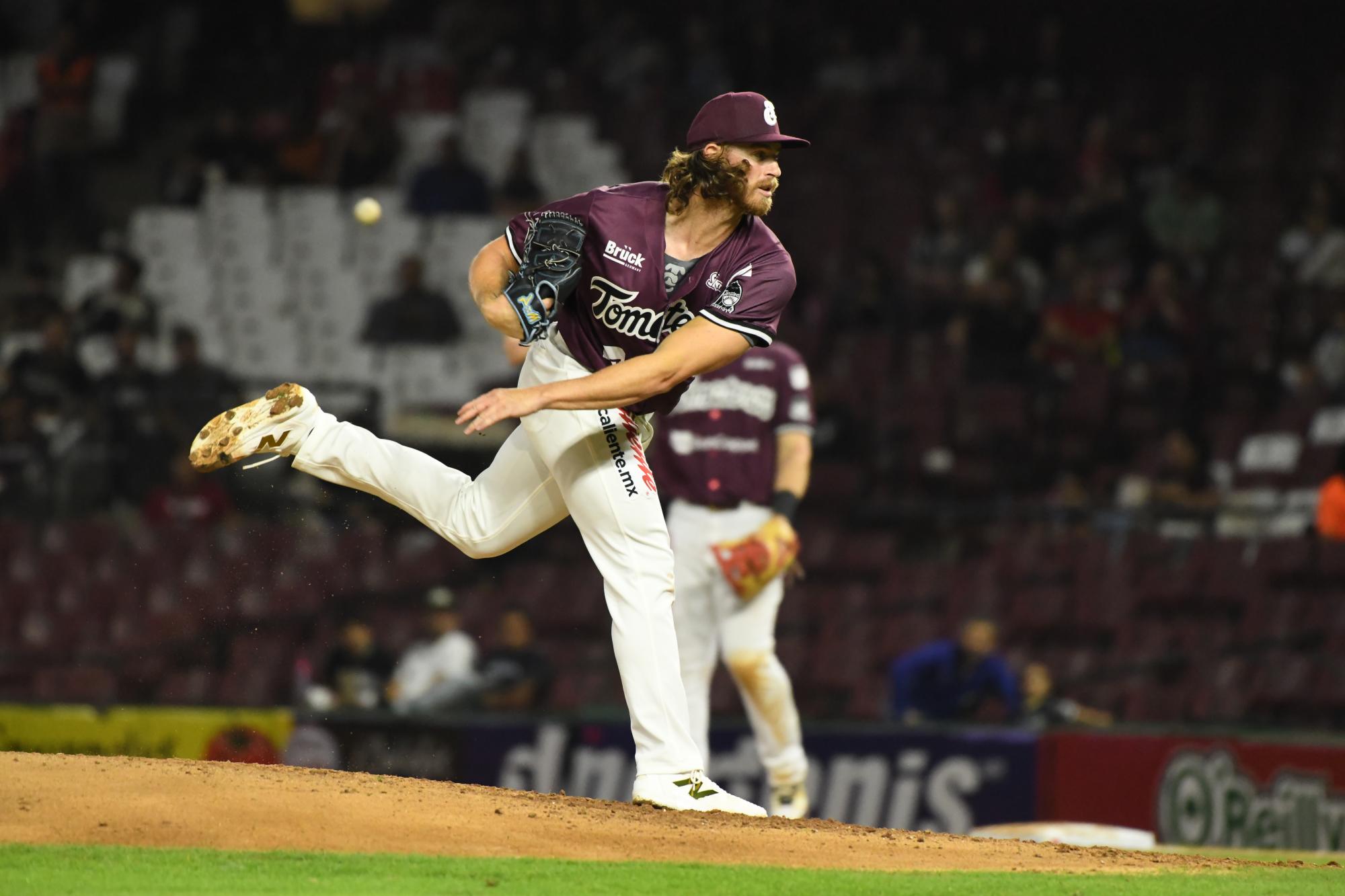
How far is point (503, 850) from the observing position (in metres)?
4.91

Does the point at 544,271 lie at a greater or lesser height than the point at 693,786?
greater

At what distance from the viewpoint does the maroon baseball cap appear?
17.5 feet

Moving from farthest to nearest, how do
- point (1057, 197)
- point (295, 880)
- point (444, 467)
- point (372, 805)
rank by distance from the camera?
1. point (1057, 197)
2. point (444, 467)
3. point (372, 805)
4. point (295, 880)

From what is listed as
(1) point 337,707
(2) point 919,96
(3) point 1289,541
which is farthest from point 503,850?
(2) point 919,96

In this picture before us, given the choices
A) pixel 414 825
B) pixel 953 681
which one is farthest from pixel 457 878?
pixel 953 681

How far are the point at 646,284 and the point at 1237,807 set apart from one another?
5.82m

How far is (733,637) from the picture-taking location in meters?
8.52

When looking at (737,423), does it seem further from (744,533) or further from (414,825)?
(414,825)

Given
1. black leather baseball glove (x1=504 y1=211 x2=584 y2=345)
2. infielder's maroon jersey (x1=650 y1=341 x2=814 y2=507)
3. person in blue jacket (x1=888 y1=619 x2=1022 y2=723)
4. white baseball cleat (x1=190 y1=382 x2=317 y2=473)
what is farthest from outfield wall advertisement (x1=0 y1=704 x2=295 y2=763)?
black leather baseball glove (x1=504 y1=211 x2=584 y2=345)

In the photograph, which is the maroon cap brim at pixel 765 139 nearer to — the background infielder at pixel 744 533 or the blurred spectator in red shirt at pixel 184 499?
the background infielder at pixel 744 533

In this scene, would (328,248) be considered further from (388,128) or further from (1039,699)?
(1039,699)

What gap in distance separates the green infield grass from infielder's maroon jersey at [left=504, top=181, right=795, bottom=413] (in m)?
1.56

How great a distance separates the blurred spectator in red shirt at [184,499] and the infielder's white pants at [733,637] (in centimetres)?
540

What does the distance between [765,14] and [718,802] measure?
14264 mm
